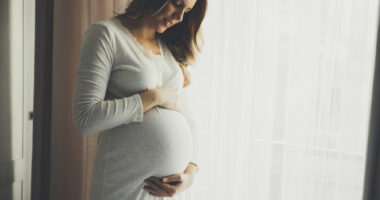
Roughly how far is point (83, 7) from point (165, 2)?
2.48 feet

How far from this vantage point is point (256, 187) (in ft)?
4.75

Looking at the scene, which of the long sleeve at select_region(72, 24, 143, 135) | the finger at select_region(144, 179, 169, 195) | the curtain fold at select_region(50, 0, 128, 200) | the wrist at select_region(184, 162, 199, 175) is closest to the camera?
the long sleeve at select_region(72, 24, 143, 135)

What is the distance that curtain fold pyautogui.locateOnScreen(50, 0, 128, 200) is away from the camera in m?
1.61

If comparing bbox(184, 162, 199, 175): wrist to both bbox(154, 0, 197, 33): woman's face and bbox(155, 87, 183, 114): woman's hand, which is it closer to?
bbox(155, 87, 183, 114): woman's hand

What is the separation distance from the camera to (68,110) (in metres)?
1.70

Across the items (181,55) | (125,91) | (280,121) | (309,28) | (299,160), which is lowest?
(299,160)

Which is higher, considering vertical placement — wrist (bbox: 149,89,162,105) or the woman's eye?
the woman's eye

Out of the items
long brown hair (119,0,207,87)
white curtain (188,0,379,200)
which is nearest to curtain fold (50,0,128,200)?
long brown hair (119,0,207,87)

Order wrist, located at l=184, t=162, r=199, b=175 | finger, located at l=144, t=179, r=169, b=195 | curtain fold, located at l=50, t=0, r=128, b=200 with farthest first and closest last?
curtain fold, located at l=50, t=0, r=128, b=200 → wrist, located at l=184, t=162, r=199, b=175 → finger, located at l=144, t=179, r=169, b=195

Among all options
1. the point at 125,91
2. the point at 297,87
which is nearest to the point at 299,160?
the point at 297,87

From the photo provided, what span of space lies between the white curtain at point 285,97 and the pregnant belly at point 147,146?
0.50 meters

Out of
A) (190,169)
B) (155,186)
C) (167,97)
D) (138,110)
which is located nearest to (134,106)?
(138,110)

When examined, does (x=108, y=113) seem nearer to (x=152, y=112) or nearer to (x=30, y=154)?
(x=152, y=112)

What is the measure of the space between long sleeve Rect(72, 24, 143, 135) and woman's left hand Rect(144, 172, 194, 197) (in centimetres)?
23
